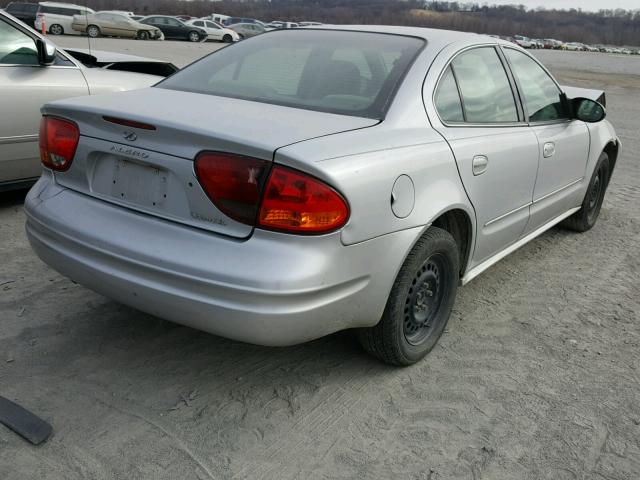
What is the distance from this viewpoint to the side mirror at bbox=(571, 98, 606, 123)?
163 inches

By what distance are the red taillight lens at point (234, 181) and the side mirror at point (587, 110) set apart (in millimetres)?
2746


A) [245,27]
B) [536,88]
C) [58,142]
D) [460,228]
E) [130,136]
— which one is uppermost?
[536,88]

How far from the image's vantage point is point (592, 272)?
4.37m

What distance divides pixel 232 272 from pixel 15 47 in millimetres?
3575

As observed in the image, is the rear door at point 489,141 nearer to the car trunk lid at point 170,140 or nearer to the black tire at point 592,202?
the car trunk lid at point 170,140

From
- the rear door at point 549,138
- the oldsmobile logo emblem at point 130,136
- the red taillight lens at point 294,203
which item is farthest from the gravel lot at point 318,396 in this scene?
the oldsmobile logo emblem at point 130,136

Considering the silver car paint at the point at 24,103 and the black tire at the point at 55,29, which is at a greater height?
the silver car paint at the point at 24,103

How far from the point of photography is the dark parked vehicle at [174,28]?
37.6 m

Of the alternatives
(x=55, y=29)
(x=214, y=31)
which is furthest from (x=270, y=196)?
(x=214, y=31)

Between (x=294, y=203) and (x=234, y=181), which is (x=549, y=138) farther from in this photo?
(x=234, y=181)

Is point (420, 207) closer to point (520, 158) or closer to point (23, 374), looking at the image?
point (520, 158)

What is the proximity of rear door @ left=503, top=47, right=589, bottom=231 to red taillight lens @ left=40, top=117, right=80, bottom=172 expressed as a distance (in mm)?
2485

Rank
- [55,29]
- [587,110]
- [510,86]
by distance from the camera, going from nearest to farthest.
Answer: [510,86], [587,110], [55,29]

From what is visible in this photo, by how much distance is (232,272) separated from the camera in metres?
2.24
